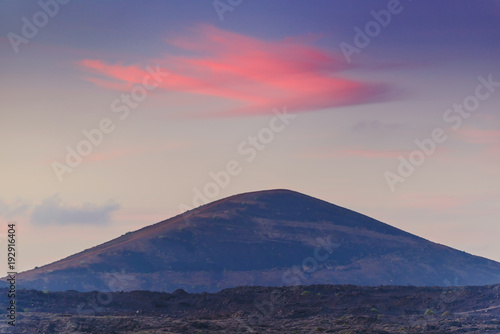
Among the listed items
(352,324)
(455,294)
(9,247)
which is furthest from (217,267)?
(9,247)

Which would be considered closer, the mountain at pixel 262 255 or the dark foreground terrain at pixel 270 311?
the dark foreground terrain at pixel 270 311

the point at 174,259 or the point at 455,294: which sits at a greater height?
the point at 174,259

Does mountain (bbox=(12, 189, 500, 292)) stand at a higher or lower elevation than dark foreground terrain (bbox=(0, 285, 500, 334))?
higher

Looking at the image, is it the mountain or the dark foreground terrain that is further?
the mountain

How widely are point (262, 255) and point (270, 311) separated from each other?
6870cm

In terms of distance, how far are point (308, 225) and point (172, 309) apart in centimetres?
8291

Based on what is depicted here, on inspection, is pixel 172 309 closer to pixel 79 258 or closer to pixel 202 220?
pixel 79 258

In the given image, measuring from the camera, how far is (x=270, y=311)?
65.6m

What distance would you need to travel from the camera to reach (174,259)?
5084 inches

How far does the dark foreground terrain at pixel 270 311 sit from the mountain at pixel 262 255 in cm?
4607

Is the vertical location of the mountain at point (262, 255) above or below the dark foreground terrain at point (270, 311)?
above

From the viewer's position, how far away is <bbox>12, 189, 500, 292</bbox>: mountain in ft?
398

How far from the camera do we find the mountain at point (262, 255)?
121m

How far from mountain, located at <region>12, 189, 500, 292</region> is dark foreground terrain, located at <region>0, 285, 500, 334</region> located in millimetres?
46066
